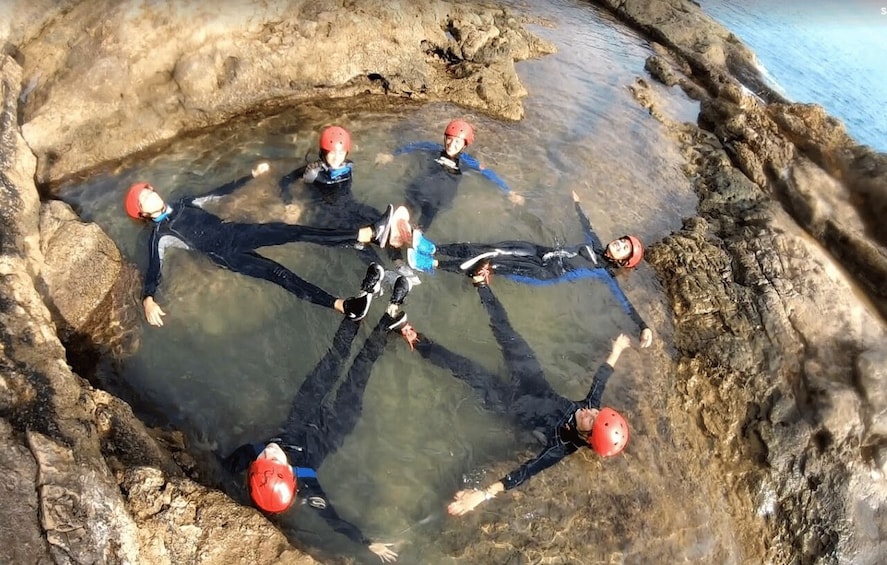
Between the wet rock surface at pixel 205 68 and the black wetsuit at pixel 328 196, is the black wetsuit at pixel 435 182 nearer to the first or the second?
the black wetsuit at pixel 328 196

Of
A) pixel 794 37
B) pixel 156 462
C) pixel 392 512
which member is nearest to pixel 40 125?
pixel 156 462

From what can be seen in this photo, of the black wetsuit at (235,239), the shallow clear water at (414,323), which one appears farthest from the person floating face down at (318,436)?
the black wetsuit at (235,239)

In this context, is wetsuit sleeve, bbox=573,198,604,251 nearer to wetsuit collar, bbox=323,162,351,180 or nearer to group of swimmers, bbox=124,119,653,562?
group of swimmers, bbox=124,119,653,562

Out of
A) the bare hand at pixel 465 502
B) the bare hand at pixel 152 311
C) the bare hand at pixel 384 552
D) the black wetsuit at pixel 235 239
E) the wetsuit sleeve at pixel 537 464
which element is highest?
the black wetsuit at pixel 235 239

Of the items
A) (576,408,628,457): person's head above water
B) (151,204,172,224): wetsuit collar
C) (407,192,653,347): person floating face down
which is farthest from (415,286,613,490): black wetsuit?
(151,204,172,224): wetsuit collar

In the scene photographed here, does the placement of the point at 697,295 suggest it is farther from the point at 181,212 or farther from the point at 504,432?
the point at 181,212

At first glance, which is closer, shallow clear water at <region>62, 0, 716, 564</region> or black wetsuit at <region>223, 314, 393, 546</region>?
black wetsuit at <region>223, 314, 393, 546</region>
